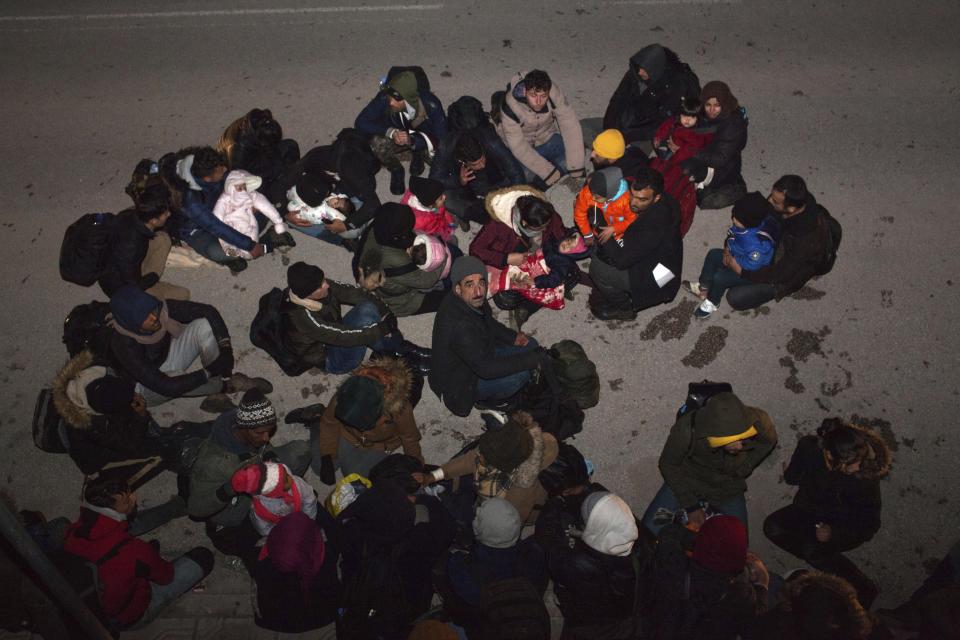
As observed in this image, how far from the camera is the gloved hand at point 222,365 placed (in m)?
5.71

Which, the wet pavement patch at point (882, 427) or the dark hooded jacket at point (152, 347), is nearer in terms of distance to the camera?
the dark hooded jacket at point (152, 347)

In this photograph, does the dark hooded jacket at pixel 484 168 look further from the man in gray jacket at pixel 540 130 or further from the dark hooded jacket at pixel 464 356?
the dark hooded jacket at pixel 464 356

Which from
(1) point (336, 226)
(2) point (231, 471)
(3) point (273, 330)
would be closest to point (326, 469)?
(2) point (231, 471)

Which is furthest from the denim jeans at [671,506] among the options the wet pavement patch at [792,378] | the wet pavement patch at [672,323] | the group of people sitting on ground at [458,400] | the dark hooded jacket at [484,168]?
the dark hooded jacket at [484,168]

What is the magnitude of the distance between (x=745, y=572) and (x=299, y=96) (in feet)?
24.6

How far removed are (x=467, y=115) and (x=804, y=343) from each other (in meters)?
4.31

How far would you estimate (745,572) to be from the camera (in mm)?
4387

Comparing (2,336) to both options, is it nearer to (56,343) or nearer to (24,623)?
(56,343)

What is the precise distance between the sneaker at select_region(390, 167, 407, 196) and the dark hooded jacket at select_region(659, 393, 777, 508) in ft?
13.2

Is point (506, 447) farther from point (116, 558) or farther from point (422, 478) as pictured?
point (116, 558)

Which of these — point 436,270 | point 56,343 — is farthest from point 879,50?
point 56,343

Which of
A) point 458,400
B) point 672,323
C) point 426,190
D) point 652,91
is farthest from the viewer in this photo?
point 652,91

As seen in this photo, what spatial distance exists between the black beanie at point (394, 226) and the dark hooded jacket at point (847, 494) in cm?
385

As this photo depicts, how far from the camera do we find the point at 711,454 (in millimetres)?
4734
